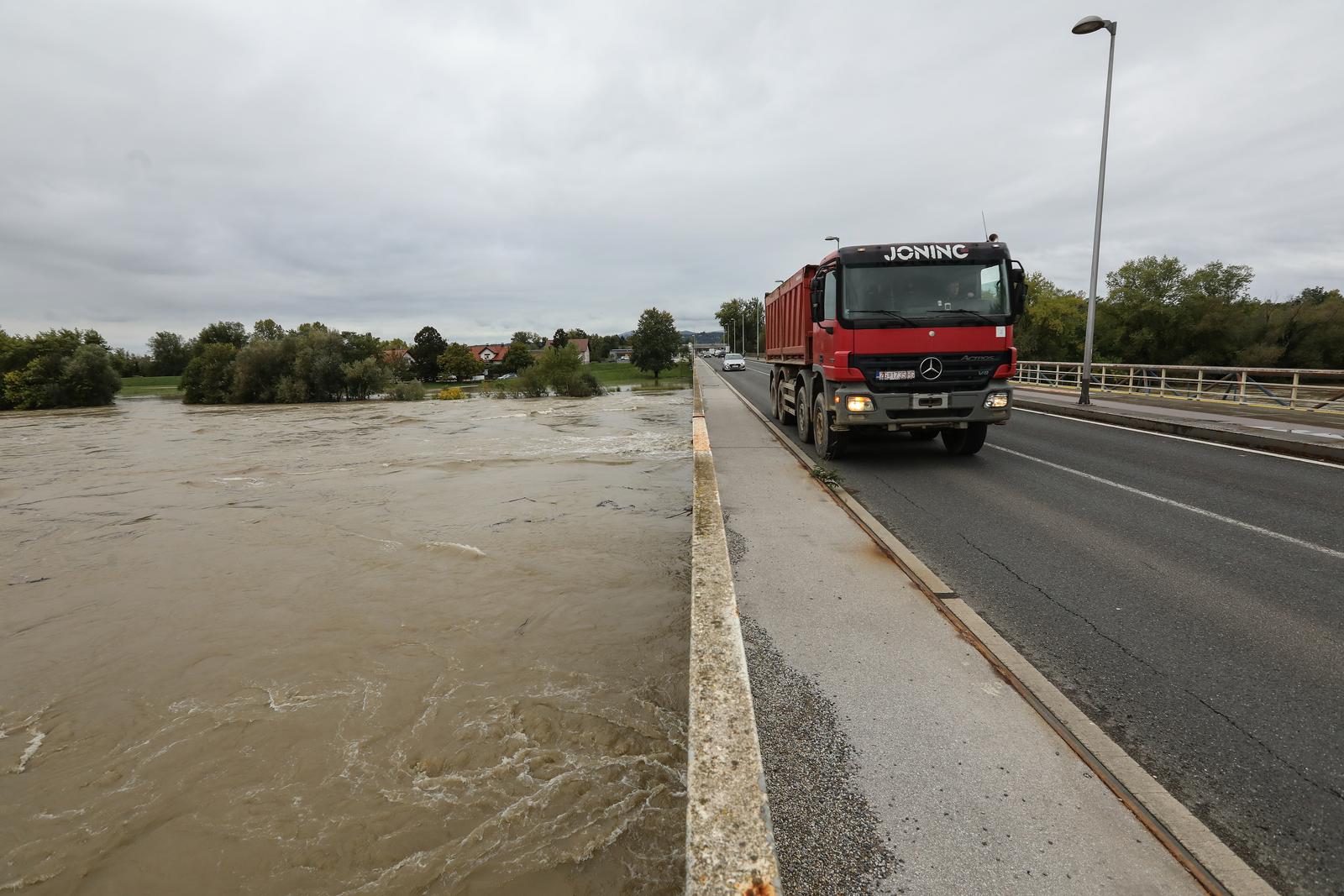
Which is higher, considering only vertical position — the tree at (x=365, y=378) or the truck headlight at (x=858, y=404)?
the tree at (x=365, y=378)

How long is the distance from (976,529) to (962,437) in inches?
166

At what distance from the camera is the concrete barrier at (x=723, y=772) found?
1.84 metres

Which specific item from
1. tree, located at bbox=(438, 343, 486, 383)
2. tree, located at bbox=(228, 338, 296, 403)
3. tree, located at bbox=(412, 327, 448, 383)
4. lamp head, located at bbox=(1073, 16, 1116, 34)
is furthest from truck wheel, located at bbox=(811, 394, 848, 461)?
tree, located at bbox=(412, 327, 448, 383)

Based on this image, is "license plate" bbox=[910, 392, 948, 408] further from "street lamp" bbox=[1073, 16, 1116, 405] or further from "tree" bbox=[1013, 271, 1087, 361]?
"tree" bbox=[1013, 271, 1087, 361]

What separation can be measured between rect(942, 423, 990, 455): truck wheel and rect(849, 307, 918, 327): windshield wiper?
6.47 ft

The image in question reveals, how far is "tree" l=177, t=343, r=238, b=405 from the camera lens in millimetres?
53125

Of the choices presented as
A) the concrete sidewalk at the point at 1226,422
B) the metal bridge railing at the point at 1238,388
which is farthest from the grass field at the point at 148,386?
the metal bridge railing at the point at 1238,388

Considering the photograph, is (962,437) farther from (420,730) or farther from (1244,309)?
(1244,309)

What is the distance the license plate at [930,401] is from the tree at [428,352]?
10700 cm

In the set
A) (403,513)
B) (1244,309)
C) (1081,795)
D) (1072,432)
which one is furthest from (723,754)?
(1244,309)

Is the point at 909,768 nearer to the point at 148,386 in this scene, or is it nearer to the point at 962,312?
the point at 962,312

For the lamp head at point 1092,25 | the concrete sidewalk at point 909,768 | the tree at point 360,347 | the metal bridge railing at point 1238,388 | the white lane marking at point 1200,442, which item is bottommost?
the concrete sidewalk at point 909,768

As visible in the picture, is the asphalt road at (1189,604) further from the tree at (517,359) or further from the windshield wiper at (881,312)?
the tree at (517,359)

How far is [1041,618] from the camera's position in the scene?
3.96 m
